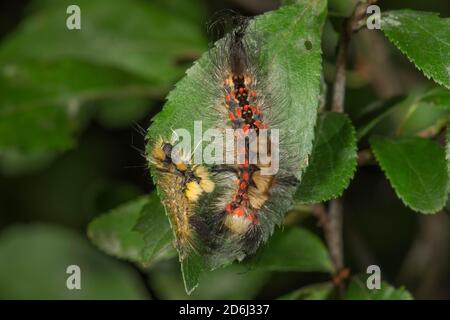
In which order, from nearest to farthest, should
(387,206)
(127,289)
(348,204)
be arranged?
(127,289)
(348,204)
(387,206)

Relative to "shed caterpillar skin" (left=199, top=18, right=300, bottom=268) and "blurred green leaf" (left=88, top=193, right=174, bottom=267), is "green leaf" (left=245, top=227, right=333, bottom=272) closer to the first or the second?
"blurred green leaf" (left=88, top=193, right=174, bottom=267)

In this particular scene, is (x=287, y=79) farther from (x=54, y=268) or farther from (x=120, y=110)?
(x=54, y=268)

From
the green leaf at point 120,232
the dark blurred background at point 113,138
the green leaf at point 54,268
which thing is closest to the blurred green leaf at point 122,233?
the green leaf at point 120,232

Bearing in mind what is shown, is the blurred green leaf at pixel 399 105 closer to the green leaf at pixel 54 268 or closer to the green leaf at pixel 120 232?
the green leaf at pixel 120 232

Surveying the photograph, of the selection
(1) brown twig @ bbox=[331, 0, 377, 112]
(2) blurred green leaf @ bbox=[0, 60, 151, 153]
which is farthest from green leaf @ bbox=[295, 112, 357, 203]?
(2) blurred green leaf @ bbox=[0, 60, 151, 153]

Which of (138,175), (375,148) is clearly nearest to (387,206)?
(138,175)

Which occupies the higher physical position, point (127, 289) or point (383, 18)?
point (383, 18)

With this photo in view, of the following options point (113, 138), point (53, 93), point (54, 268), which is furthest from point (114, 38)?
point (54, 268)

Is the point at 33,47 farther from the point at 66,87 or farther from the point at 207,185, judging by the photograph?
the point at 207,185
